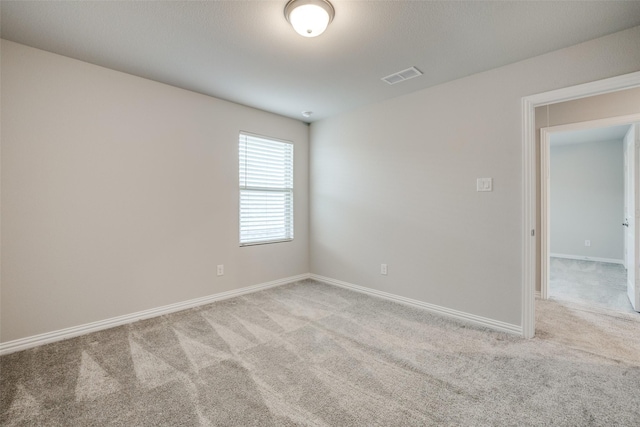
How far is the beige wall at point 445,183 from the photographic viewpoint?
256cm

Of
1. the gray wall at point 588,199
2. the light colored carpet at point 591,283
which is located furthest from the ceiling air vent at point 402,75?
the gray wall at point 588,199

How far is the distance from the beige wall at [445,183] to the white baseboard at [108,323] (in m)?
1.51

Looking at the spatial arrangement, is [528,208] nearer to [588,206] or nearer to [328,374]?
[328,374]

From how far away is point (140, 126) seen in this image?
2.91 m

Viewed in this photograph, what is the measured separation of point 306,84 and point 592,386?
334cm

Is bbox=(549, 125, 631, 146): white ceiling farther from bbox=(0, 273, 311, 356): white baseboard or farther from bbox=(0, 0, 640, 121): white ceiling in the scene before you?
bbox=(0, 273, 311, 356): white baseboard

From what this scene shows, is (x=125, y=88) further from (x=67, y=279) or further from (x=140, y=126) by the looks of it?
(x=67, y=279)

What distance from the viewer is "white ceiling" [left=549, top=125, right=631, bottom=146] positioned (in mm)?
5031

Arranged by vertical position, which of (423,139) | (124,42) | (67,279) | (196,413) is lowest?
(196,413)

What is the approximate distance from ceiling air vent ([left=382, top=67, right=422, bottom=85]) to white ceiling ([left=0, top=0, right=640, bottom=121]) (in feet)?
0.23

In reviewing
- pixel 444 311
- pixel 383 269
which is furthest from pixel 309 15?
pixel 444 311

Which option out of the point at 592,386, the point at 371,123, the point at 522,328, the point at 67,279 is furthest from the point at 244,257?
the point at 592,386

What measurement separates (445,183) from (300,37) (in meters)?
1.99

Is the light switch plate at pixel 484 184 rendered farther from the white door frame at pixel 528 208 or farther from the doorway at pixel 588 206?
the doorway at pixel 588 206
